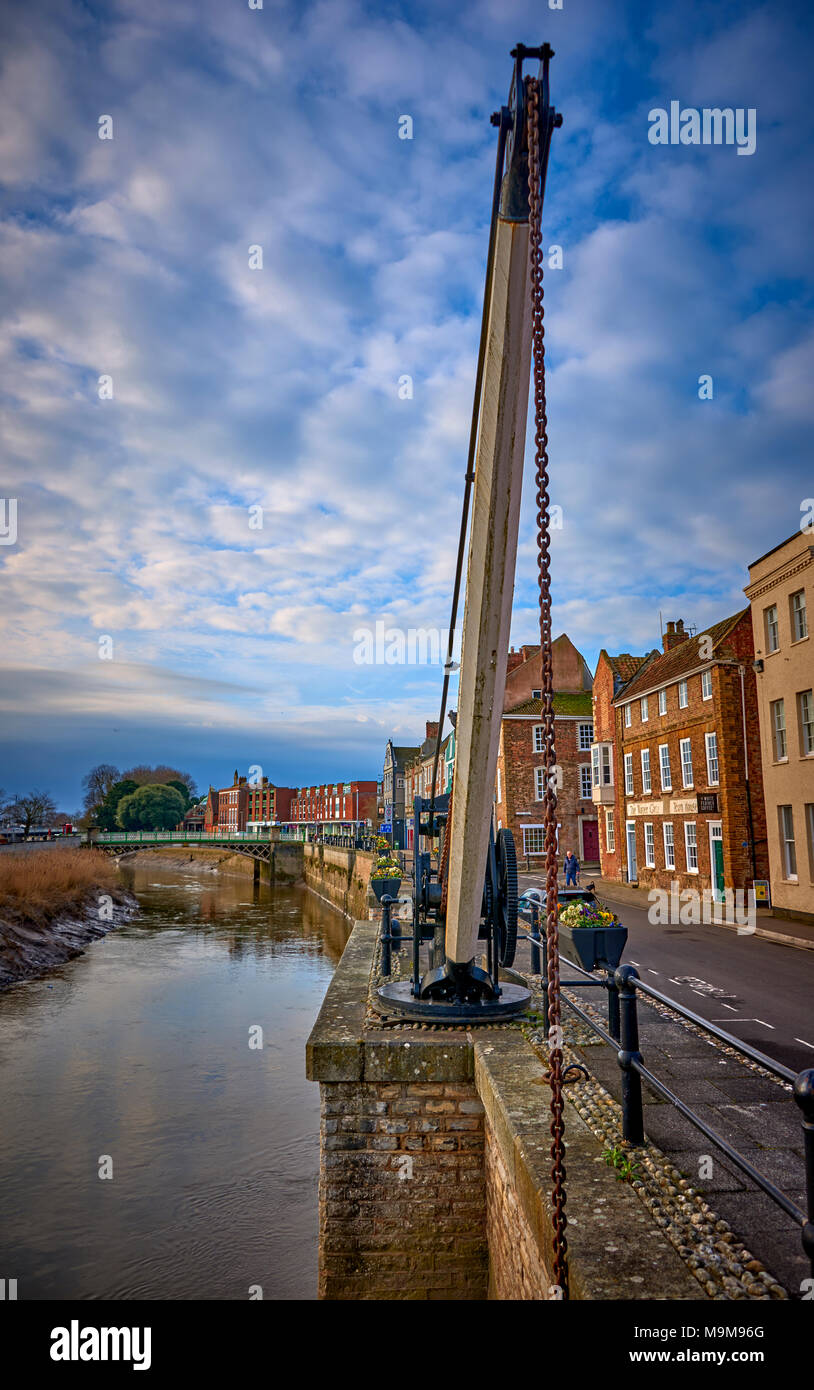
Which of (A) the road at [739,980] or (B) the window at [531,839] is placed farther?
(B) the window at [531,839]

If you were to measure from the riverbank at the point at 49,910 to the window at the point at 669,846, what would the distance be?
60.1ft

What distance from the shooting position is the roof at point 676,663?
22.1 metres

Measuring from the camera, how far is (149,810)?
9244 cm

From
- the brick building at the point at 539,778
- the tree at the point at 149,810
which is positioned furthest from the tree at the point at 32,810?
the brick building at the point at 539,778

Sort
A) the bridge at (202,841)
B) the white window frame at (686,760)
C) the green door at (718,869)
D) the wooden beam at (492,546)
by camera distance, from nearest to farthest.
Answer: the wooden beam at (492,546) → the green door at (718,869) → the white window frame at (686,760) → the bridge at (202,841)

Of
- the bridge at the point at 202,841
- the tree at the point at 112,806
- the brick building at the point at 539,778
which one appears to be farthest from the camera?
the tree at the point at 112,806

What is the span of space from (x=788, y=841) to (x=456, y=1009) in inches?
599

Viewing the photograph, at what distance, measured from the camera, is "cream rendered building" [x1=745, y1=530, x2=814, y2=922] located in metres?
17.5

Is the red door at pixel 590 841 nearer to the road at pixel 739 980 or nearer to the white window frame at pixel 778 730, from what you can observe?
the white window frame at pixel 778 730

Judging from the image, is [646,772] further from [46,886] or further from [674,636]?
[46,886]

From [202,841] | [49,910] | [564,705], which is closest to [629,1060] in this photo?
[49,910]

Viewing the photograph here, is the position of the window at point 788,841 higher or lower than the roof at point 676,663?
lower

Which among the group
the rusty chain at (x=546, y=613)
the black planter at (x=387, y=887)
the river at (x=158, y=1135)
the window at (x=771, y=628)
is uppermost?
the window at (x=771, y=628)

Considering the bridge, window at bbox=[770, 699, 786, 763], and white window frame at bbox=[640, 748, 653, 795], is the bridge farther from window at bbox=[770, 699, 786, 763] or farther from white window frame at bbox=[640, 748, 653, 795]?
window at bbox=[770, 699, 786, 763]
